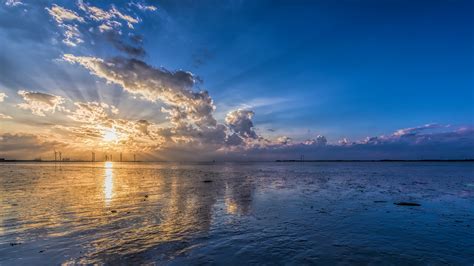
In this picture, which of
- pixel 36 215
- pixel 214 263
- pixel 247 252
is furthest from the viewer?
pixel 36 215

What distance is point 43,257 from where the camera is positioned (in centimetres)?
1259

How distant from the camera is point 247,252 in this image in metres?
13.6

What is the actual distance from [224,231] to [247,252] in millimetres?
4273

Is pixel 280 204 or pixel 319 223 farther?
pixel 280 204

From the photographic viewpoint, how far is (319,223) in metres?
19.8

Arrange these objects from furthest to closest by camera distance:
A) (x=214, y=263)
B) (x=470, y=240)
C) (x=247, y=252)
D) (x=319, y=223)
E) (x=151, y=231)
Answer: (x=319, y=223)
(x=151, y=231)
(x=470, y=240)
(x=247, y=252)
(x=214, y=263)

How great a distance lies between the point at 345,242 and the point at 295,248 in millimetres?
3265

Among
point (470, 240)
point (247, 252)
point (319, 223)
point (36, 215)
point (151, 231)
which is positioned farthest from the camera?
point (36, 215)

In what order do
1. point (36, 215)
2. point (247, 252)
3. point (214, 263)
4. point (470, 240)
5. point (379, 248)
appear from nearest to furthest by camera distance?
point (214, 263) < point (247, 252) < point (379, 248) < point (470, 240) < point (36, 215)

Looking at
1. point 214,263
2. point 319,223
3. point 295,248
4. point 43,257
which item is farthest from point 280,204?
point 43,257

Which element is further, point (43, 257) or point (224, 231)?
point (224, 231)

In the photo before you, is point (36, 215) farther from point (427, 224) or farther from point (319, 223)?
point (427, 224)

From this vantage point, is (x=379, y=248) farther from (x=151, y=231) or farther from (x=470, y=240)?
(x=151, y=231)

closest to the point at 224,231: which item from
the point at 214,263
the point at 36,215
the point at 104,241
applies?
the point at 214,263
